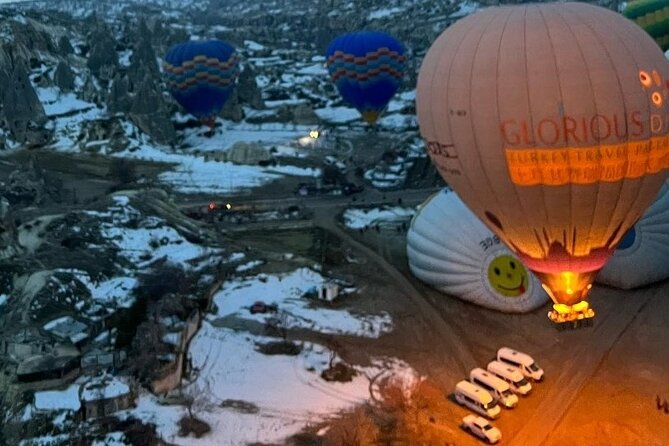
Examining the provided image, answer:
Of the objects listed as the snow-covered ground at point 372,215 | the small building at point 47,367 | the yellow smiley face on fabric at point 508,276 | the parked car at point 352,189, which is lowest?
the parked car at point 352,189

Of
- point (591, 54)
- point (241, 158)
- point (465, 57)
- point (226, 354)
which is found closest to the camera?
point (591, 54)

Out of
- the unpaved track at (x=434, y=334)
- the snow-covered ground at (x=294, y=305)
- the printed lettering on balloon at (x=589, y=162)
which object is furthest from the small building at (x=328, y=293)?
the printed lettering on balloon at (x=589, y=162)

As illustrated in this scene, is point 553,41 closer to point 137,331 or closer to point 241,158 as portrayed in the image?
point 137,331

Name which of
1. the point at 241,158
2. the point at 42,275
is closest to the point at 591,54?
the point at 42,275

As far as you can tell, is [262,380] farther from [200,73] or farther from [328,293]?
[200,73]

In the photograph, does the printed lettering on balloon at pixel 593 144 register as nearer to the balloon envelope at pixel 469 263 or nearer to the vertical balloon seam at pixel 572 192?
the vertical balloon seam at pixel 572 192

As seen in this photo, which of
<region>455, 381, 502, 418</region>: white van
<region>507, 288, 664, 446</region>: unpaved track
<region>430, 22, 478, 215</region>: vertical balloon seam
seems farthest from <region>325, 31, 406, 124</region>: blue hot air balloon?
<region>455, 381, 502, 418</region>: white van

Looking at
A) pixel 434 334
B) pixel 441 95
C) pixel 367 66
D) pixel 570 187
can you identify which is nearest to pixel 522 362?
pixel 434 334
